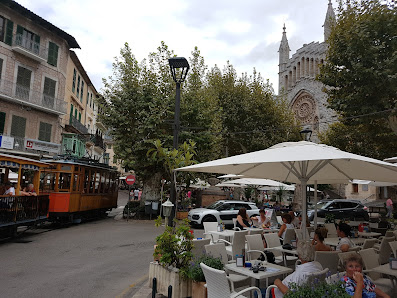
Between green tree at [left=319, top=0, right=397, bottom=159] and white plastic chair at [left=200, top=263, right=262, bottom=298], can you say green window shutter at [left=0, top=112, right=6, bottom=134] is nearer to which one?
green tree at [left=319, top=0, right=397, bottom=159]

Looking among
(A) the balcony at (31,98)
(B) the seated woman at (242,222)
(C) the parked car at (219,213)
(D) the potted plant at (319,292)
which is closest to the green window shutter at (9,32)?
(A) the balcony at (31,98)

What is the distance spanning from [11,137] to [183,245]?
67.4ft

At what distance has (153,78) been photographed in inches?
744

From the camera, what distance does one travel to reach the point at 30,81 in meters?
23.2

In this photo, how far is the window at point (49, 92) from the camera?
78.5 ft

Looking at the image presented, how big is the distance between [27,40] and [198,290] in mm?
24315

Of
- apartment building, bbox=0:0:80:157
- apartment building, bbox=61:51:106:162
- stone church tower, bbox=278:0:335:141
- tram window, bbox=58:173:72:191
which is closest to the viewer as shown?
tram window, bbox=58:173:72:191

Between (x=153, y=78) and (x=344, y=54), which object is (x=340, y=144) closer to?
(x=344, y=54)

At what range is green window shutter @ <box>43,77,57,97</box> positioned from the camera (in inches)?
954

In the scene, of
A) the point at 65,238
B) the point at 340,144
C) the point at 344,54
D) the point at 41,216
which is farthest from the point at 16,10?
the point at 340,144

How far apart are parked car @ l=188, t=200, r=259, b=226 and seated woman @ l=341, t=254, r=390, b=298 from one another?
458 inches

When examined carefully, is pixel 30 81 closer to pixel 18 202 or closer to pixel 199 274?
pixel 18 202

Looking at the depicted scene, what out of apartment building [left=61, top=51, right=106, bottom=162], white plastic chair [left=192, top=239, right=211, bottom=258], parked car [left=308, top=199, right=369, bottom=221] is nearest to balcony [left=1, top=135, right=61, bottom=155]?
apartment building [left=61, top=51, right=106, bottom=162]

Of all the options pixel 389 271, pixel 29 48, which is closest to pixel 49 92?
pixel 29 48
